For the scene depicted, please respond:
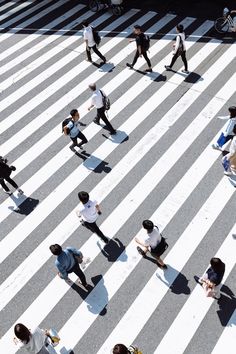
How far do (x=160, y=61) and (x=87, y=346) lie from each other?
1069 cm

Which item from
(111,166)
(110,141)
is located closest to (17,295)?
(111,166)

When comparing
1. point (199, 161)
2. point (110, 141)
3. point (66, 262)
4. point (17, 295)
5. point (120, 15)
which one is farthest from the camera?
point (120, 15)

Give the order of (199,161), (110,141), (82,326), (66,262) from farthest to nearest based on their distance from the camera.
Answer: (110,141) < (199,161) < (82,326) < (66,262)

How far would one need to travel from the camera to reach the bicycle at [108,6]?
16.7 m

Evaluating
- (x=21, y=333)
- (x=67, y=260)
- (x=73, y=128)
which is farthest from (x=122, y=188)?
(x=21, y=333)

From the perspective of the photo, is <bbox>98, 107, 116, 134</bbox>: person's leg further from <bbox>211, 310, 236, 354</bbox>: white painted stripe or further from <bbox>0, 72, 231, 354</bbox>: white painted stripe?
<bbox>211, 310, 236, 354</bbox>: white painted stripe

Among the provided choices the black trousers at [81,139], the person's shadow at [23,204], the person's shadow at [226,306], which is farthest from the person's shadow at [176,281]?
the black trousers at [81,139]

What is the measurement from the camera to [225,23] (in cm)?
1477

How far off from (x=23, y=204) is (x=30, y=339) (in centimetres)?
470

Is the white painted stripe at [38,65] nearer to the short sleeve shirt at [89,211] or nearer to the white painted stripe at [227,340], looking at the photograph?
the short sleeve shirt at [89,211]

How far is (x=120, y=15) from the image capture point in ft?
55.9

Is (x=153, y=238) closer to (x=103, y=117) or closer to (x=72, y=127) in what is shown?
(x=72, y=127)

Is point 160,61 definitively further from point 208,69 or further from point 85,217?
point 85,217

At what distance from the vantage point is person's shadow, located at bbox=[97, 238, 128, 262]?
898 centimetres
